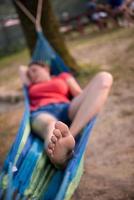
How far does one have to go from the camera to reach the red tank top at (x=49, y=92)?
11.0 ft

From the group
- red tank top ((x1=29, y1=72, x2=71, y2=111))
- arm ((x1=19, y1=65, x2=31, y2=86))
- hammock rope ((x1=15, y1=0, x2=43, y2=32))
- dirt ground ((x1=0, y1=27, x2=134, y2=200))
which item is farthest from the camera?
hammock rope ((x1=15, y1=0, x2=43, y2=32))

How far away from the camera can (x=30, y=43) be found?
501cm

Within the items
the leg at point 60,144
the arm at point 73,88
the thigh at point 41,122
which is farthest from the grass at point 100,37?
the leg at point 60,144

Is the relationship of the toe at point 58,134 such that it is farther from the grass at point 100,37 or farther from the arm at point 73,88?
the grass at point 100,37

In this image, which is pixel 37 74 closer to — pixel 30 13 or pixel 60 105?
pixel 60 105

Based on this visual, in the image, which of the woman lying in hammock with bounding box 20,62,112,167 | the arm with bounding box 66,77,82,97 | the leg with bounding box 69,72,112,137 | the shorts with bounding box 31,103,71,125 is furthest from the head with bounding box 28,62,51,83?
the leg with bounding box 69,72,112,137

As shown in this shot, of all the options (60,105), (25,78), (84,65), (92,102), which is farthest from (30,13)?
(92,102)

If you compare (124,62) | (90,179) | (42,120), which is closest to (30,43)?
(124,62)

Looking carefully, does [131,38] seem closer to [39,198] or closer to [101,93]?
[101,93]

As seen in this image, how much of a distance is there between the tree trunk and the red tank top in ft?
5.28

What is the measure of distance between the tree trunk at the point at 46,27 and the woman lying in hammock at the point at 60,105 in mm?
1160

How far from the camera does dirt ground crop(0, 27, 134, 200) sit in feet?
8.68

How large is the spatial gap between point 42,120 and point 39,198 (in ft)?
2.24

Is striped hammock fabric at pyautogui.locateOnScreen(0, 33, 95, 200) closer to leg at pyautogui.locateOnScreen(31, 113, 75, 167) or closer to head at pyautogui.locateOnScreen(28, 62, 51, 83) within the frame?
leg at pyautogui.locateOnScreen(31, 113, 75, 167)
